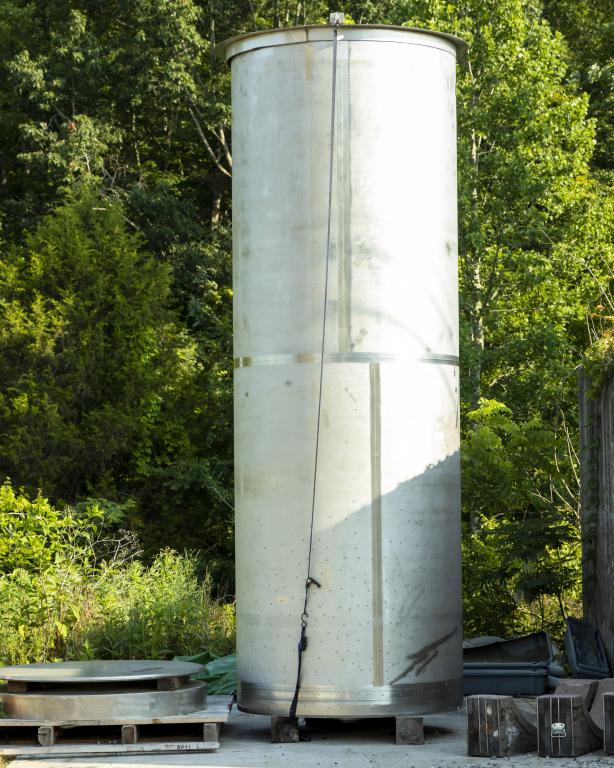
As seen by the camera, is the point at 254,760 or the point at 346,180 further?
the point at 346,180

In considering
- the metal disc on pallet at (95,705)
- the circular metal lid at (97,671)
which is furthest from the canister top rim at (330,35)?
the metal disc on pallet at (95,705)

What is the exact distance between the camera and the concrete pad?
25.2ft

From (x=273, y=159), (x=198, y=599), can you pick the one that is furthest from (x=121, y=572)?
(x=273, y=159)

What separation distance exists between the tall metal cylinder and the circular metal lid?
0.59 metres

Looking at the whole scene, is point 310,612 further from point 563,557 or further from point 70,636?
point 563,557

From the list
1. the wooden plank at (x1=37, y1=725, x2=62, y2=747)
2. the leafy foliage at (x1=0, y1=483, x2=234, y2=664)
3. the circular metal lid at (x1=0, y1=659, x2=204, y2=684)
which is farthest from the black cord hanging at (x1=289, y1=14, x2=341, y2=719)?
the leafy foliage at (x1=0, y1=483, x2=234, y2=664)

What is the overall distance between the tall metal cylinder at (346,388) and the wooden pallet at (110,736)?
0.51 meters

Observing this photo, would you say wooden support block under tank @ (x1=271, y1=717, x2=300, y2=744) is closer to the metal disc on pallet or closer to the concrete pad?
the concrete pad

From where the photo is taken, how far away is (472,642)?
11297mm

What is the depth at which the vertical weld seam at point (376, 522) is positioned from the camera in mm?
8539

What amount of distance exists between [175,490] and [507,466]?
967cm

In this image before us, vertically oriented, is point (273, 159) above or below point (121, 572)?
above

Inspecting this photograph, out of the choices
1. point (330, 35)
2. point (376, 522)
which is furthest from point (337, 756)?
point (330, 35)

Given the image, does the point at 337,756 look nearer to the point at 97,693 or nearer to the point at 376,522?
the point at 376,522
